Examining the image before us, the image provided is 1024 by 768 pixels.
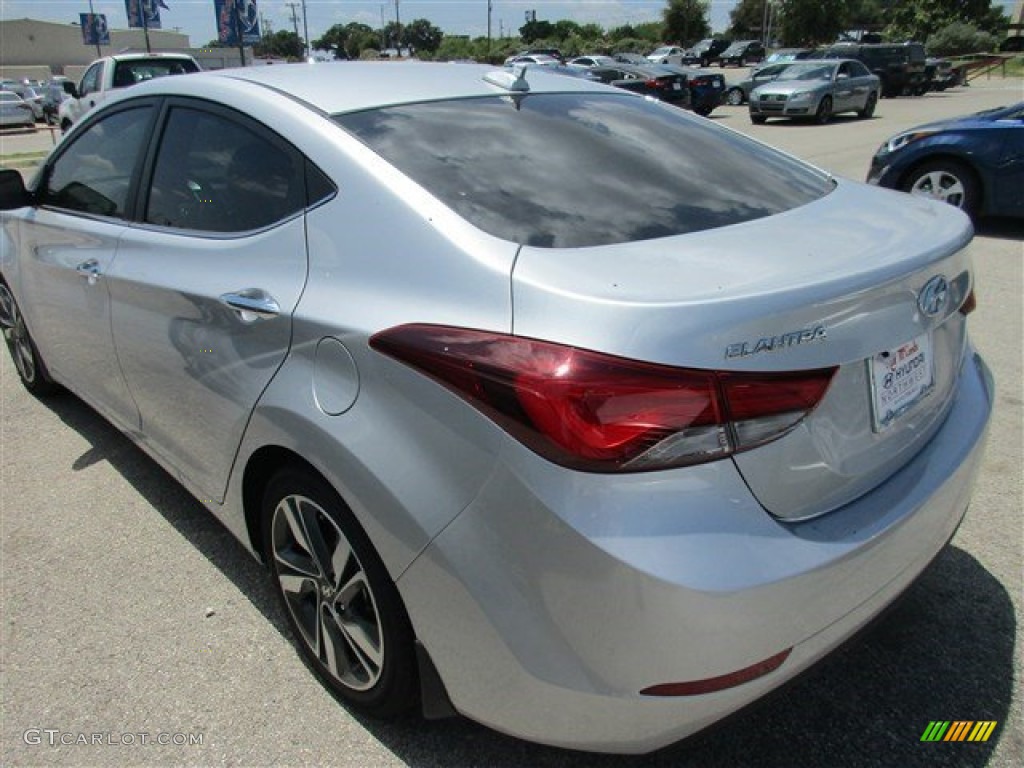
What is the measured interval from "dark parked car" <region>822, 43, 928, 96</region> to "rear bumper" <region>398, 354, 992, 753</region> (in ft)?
116

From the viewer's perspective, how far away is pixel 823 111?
22.3m

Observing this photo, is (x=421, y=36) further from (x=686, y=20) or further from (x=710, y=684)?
(x=710, y=684)

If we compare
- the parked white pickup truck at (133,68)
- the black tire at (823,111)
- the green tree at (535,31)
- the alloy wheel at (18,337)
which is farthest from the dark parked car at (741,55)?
the alloy wheel at (18,337)

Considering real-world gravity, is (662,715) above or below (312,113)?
below

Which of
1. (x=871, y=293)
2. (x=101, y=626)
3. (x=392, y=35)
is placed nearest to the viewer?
(x=871, y=293)

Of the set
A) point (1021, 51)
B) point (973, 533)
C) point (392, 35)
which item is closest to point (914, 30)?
point (1021, 51)

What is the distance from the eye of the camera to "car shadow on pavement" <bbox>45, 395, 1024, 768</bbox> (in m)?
2.08

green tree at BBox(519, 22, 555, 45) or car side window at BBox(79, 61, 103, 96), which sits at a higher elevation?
green tree at BBox(519, 22, 555, 45)

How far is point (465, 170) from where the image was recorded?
2.08 metres

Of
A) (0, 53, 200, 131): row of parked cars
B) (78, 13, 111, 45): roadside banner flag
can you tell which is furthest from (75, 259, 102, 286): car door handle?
(78, 13, 111, 45): roadside banner flag

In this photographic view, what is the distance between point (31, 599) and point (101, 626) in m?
0.37

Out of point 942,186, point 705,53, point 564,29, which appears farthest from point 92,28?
point 564,29

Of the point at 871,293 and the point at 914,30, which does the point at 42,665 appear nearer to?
the point at 871,293

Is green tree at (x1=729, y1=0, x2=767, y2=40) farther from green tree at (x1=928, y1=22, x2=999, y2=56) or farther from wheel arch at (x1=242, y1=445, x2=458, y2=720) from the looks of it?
wheel arch at (x1=242, y1=445, x2=458, y2=720)
